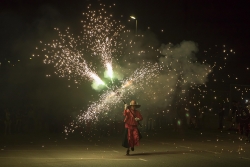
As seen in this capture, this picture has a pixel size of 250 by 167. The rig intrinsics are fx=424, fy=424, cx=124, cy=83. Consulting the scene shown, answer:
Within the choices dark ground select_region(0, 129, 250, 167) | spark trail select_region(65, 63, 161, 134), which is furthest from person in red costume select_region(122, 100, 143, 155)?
spark trail select_region(65, 63, 161, 134)

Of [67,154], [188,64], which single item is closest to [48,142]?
[67,154]

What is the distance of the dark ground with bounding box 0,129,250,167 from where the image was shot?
11.7 m

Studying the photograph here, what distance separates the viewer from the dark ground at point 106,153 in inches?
462

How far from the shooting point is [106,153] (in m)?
13.9

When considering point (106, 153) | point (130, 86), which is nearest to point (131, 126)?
point (106, 153)

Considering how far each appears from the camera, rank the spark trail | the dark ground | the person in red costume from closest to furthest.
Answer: the dark ground < the person in red costume < the spark trail

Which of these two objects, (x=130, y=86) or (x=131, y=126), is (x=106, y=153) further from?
(x=130, y=86)

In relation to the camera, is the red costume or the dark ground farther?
the red costume

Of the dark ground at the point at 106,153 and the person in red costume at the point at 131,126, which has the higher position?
the person in red costume at the point at 131,126

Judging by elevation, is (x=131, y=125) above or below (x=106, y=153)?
above

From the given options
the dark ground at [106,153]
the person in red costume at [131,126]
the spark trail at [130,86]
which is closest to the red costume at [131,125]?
the person in red costume at [131,126]

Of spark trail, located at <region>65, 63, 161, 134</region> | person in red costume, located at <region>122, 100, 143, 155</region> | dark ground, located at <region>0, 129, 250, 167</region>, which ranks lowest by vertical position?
dark ground, located at <region>0, 129, 250, 167</region>

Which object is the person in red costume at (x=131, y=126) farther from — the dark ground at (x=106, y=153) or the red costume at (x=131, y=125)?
the dark ground at (x=106, y=153)

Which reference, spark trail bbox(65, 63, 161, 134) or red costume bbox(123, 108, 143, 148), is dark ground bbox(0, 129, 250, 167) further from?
spark trail bbox(65, 63, 161, 134)
